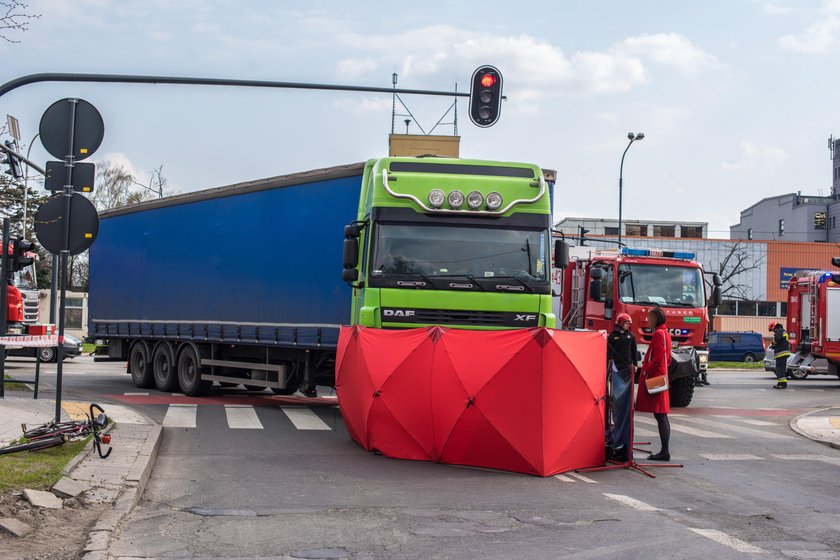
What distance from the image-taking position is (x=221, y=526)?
7.75 metres

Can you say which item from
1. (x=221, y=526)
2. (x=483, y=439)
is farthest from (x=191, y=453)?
(x=221, y=526)

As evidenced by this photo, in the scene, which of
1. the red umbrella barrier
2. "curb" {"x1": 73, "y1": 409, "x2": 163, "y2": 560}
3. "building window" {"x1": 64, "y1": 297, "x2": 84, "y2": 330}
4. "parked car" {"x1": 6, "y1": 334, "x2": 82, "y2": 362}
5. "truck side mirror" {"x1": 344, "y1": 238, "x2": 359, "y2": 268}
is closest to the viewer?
"curb" {"x1": 73, "y1": 409, "x2": 163, "y2": 560}

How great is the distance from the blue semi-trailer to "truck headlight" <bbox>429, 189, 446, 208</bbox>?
7.14 ft

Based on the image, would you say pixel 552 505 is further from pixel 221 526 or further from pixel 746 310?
pixel 746 310

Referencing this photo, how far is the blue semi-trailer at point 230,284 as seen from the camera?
54.0 feet

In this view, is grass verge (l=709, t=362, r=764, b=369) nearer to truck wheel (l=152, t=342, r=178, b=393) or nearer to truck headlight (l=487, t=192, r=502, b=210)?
truck wheel (l=152, t=342, r=178, b=393)

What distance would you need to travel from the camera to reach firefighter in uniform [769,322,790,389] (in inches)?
1141

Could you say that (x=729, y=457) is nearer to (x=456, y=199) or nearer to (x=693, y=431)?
(x=693, y=431)

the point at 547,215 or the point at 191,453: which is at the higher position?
the point at 547,215

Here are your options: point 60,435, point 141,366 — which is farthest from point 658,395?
point 141,366

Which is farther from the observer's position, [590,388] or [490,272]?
[490,272]

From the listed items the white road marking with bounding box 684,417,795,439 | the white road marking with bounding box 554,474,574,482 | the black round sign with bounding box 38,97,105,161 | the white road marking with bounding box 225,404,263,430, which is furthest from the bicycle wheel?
the white road marking with bounding box 684,417,795,439

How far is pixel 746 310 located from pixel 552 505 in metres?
68.5

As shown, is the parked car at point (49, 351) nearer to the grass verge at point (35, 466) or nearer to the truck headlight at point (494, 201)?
the truck headlight at point (494, 201)
